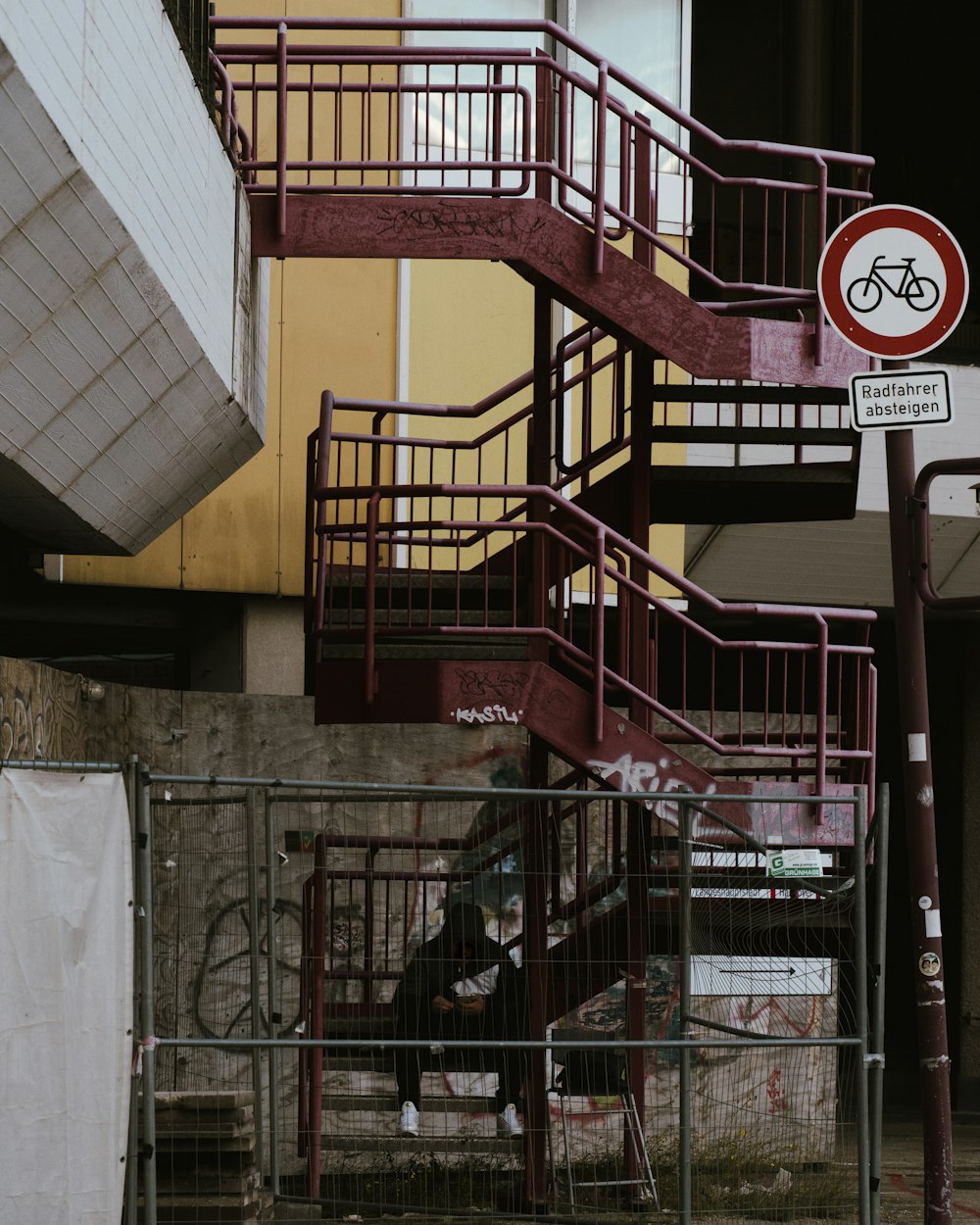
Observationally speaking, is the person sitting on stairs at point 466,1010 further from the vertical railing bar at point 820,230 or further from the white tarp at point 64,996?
the vertical railing bar at point 820,230

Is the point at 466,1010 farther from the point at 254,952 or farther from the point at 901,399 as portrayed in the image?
the point at 901,399

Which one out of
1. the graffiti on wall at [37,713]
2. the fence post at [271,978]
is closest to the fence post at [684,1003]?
the fence post at [271,978]

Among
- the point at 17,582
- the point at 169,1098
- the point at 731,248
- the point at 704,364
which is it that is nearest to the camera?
the point at 169,1098

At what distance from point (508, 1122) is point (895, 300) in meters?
4.63

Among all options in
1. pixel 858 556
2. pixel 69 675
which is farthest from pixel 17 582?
pixel 858 556

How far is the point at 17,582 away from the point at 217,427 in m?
3.09

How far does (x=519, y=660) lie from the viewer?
8.68 metres

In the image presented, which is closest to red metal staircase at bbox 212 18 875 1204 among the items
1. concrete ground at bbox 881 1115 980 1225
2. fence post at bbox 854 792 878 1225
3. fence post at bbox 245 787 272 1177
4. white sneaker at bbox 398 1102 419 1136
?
fence post at bbox 245 787 272 1177

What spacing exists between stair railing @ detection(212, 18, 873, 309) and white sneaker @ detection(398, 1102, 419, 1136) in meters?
4.69

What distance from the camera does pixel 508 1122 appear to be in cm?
860

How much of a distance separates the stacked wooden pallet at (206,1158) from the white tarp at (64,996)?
164cm

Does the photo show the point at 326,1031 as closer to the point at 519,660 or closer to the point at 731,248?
the point at 519,660

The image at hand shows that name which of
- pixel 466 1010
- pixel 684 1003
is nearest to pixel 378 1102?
pixel 466 1010

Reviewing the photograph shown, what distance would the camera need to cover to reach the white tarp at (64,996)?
19.8 ft
